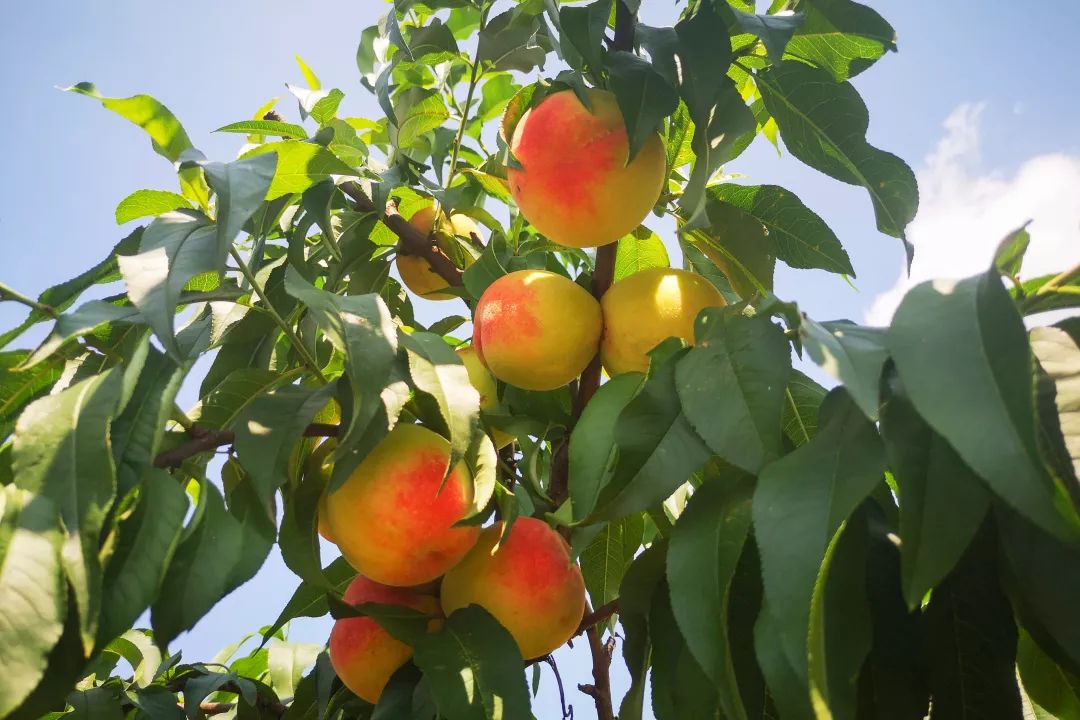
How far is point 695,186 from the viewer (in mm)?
879

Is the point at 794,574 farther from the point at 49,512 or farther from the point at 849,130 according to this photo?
the point at 849,130

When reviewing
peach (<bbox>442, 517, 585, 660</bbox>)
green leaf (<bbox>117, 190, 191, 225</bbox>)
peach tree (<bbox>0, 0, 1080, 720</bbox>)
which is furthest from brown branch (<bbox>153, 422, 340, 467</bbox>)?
green leaf (<bbox>117, 190, 191, 225</bbox>)

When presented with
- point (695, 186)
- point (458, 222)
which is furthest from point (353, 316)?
point (458, 222)

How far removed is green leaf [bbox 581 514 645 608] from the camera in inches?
45.4

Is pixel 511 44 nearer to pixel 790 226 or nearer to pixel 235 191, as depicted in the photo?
pixel 790 226

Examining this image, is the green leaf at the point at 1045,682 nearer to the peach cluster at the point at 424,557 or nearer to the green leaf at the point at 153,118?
the peach cluster at the point at 424,557

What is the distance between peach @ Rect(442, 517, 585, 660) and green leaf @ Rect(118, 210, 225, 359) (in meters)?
0.39

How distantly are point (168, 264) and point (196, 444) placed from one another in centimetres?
16

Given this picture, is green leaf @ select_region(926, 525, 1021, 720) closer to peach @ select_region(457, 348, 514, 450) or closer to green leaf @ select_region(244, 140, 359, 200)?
peach @ select_region(457, 348, 514, 450)

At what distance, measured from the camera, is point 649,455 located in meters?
0.72

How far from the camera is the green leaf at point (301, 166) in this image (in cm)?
101

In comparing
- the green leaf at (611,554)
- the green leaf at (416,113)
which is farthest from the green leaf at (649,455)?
the green leaf at (416,113)

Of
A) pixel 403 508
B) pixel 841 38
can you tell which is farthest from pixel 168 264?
pixel 841 38

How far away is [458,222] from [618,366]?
512 mm
